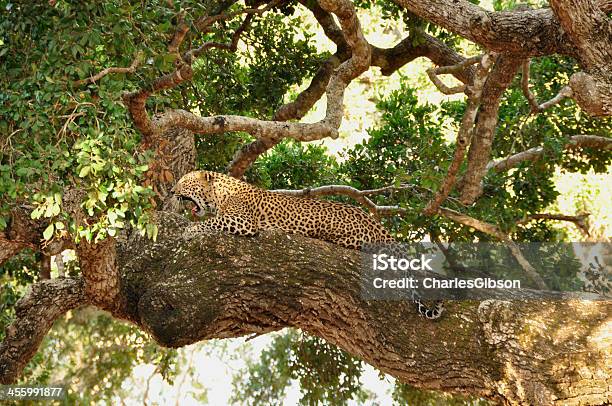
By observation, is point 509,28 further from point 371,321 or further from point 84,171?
point 84,171

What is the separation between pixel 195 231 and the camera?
778cm

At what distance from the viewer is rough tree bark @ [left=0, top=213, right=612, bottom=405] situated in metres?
6.48

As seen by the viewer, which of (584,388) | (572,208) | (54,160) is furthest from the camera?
(572,208)

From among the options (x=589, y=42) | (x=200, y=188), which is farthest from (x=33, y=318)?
(x=589, y=42)

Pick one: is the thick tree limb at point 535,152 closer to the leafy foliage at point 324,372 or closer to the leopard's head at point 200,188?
the leafy foliage at point 324,372

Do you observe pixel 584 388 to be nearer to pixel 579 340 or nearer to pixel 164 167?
pixel 579 340

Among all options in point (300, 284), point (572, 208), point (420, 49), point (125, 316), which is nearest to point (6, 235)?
point (125, 316)

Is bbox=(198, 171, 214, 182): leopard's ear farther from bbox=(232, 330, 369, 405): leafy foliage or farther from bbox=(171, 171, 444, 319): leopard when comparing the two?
bbox=(232, 330, 369, 405): leafy foliage

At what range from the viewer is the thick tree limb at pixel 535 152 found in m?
10.1

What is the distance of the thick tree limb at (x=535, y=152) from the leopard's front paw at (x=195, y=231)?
11.1 feet

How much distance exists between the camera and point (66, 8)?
579cm

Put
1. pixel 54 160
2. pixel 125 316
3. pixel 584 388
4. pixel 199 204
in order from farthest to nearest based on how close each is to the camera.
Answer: pixel 199 204
pixel 125 316
pixel 584 388
pixel 54 160

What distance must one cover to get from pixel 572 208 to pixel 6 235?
1270 cm

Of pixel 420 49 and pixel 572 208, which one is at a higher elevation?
pixel 572 208
